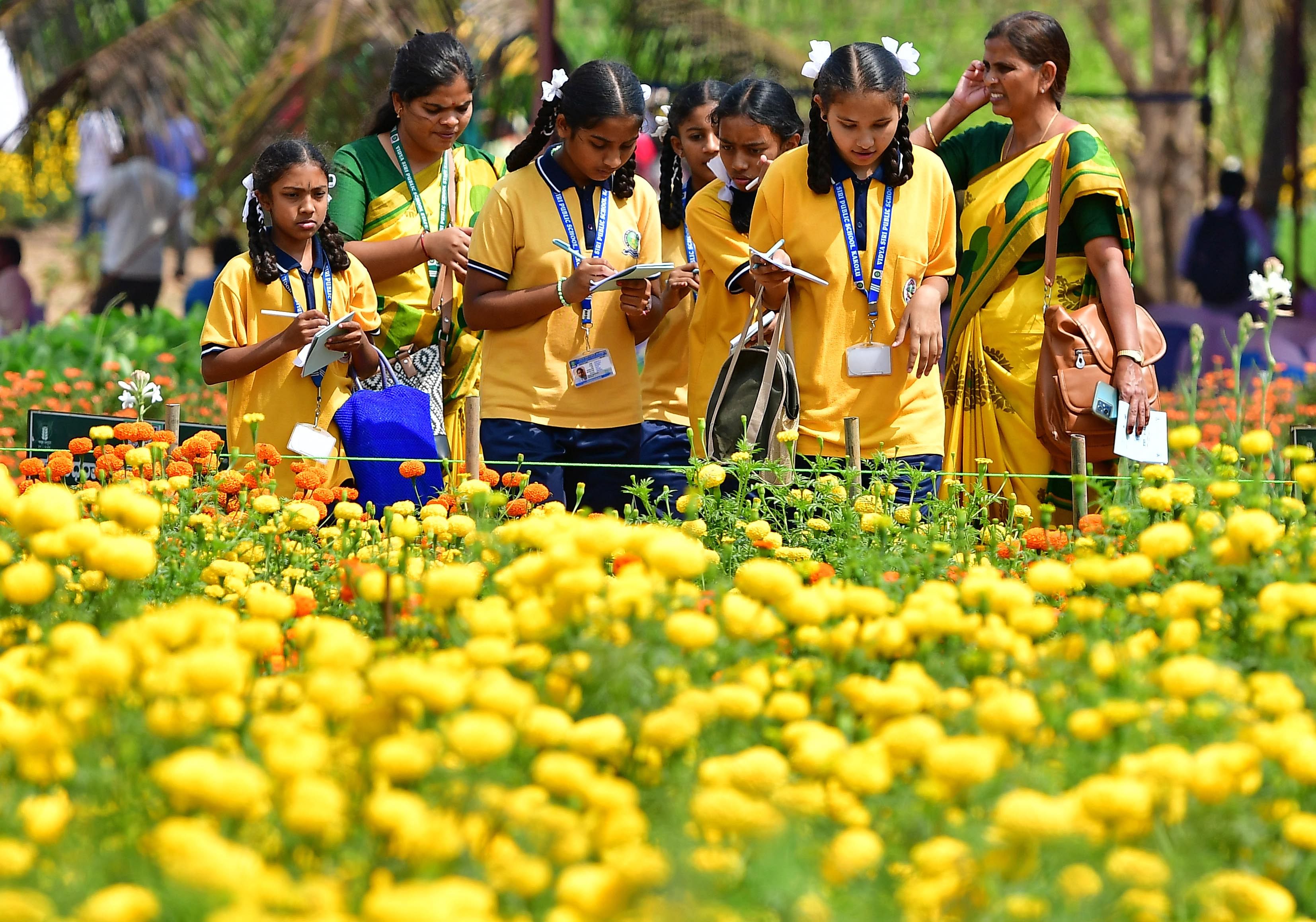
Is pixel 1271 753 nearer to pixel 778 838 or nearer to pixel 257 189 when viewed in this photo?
pixel 778 838

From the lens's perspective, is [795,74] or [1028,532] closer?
[1028,532]

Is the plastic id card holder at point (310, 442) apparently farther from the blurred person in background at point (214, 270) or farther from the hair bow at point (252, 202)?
the blurred person in background at point (214, 270)

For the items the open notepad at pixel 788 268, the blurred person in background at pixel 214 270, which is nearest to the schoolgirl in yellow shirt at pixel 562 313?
the open notepad at pixel 788 268

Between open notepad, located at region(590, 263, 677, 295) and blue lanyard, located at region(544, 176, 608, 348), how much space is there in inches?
11.1

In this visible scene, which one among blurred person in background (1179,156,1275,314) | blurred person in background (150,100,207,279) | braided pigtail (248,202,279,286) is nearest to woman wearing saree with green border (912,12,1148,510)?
braided pigtail (248,202,279,286)

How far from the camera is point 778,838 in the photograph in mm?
1633

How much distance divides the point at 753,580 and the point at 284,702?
634mm

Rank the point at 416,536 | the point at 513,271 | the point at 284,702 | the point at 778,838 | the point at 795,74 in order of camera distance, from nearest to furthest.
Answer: the point at 778,838 → the point at 284,702 → the point at 416,536 → the point at 513,271 → the point at 795,74

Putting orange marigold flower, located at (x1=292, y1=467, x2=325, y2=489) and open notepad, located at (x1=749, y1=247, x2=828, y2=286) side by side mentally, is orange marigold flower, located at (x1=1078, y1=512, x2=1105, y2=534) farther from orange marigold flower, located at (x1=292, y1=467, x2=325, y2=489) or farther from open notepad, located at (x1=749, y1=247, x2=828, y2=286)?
orange marigold flower, located at (x1=292, y1=467, x2=325, y2=489)

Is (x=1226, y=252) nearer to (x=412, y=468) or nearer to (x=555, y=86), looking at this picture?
(x=555, y=86)

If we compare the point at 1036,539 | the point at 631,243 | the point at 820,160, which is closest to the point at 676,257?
the point at 631,243

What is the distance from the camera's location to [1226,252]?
41.3 feet

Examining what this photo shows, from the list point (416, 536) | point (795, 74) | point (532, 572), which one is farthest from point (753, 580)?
point (795, 74)

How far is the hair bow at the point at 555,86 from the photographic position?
4.93 m
